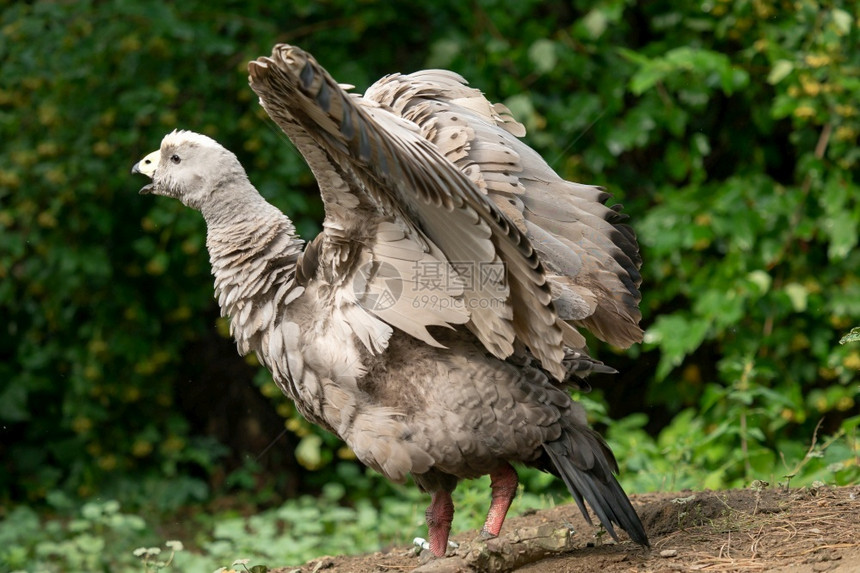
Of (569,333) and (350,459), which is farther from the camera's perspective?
(350,459)

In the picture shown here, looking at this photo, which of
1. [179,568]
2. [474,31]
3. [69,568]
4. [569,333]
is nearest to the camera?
[569,333]

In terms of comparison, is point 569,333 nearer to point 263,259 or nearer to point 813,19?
point 263,259

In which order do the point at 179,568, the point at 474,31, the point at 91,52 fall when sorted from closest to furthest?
the point at 179,568
the point at 91,52
the point at 474,31

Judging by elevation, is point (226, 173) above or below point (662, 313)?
above

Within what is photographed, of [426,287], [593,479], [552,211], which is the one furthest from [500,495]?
[552,211]

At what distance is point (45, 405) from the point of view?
7.00 meters

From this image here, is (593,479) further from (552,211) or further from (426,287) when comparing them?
(552,211)

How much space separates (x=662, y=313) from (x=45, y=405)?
4288 mm

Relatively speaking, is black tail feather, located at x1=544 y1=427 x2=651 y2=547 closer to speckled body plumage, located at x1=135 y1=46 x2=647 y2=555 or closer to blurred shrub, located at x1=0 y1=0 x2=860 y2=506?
speckled body plumage, located at x1=135 y1=46 x2=647 y2=555

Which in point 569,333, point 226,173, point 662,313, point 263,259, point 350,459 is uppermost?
point 226,173

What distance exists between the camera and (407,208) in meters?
3.04

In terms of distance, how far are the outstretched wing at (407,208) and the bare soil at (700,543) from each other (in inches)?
22.7

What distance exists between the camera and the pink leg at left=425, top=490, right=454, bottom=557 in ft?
11.5

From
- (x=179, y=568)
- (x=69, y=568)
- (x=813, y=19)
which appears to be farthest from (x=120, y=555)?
(x=813, y=19)
